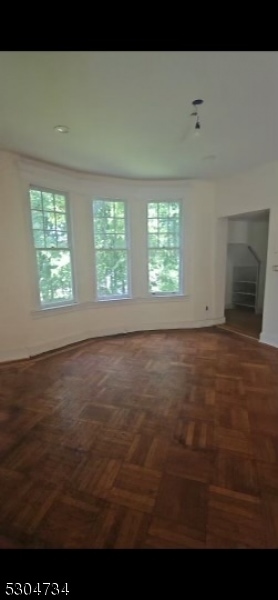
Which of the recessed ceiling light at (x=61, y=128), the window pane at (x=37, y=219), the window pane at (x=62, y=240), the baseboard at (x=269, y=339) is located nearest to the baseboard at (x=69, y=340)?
the window pane at (x=62, y=240)

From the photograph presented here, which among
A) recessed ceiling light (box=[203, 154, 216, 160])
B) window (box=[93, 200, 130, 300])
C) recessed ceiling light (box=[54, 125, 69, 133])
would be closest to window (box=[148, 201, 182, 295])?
window (box=[93, 200, 130, 300])

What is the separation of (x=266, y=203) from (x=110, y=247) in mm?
2412

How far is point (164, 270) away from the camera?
4.86 m

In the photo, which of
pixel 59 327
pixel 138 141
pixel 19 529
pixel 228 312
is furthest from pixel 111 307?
pixel 19 529

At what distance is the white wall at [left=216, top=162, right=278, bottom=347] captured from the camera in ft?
12.5

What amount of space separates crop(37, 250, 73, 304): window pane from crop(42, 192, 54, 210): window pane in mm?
613

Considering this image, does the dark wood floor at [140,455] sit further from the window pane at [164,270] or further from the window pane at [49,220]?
the window pane at [49,220]

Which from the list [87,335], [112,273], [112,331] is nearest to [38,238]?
[112,273]

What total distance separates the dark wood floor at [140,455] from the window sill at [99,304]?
2.74ft

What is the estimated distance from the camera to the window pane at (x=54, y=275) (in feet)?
12.8

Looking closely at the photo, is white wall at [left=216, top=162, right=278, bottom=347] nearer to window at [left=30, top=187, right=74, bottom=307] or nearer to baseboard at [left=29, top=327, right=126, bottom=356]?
baseboard at [left=29, top=327, right=126, bottom=356]

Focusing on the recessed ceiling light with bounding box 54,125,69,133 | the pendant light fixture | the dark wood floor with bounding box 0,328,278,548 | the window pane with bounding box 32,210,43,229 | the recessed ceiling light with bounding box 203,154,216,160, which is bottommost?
the dark wood floor with bounding box 0,328,278,548

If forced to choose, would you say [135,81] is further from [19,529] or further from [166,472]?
[19,529]
